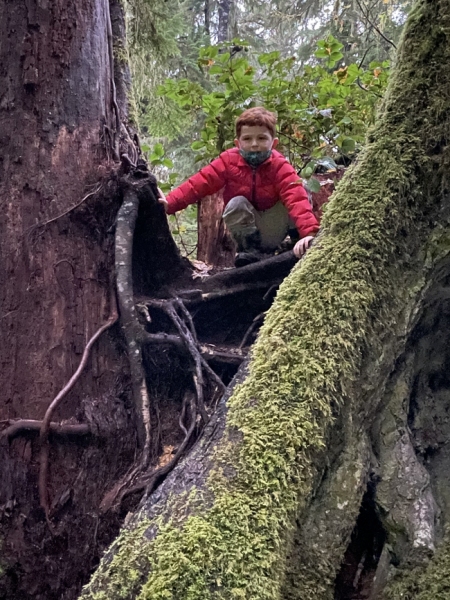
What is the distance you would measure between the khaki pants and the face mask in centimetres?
28

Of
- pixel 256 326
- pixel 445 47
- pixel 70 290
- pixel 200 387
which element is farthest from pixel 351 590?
pixel 445 47

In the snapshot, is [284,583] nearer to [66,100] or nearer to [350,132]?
[66,100]

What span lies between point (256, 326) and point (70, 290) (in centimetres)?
116

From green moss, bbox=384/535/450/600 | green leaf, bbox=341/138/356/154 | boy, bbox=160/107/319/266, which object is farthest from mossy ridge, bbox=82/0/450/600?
green leaf, bbox=341/138/356/154

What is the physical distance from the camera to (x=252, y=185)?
3646 mm

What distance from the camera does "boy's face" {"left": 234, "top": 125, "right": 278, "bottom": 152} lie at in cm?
352

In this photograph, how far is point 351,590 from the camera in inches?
74.5

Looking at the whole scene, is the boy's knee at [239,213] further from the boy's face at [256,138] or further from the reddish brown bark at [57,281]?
the reddish brown bark at [57,281]

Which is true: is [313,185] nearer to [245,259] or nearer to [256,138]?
[256,138]

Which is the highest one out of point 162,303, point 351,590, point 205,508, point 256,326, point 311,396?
point 162,303

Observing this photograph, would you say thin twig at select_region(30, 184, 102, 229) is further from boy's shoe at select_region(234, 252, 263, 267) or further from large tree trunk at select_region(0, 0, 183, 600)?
boy's shoe at select_region(234, 252, 263, 267)

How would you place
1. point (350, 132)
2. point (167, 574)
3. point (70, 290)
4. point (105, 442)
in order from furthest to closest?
point (350, 132) < point (70, 290) < point (105, 442) < point (167, 574)

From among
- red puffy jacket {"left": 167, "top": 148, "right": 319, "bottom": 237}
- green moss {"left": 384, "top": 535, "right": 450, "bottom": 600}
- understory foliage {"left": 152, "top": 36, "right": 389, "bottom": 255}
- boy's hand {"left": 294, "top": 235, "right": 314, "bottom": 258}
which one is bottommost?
green moss {"left": 384, "top": 535, "right": 450, "bottom": 600}

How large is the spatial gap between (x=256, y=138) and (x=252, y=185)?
340 millimetres
